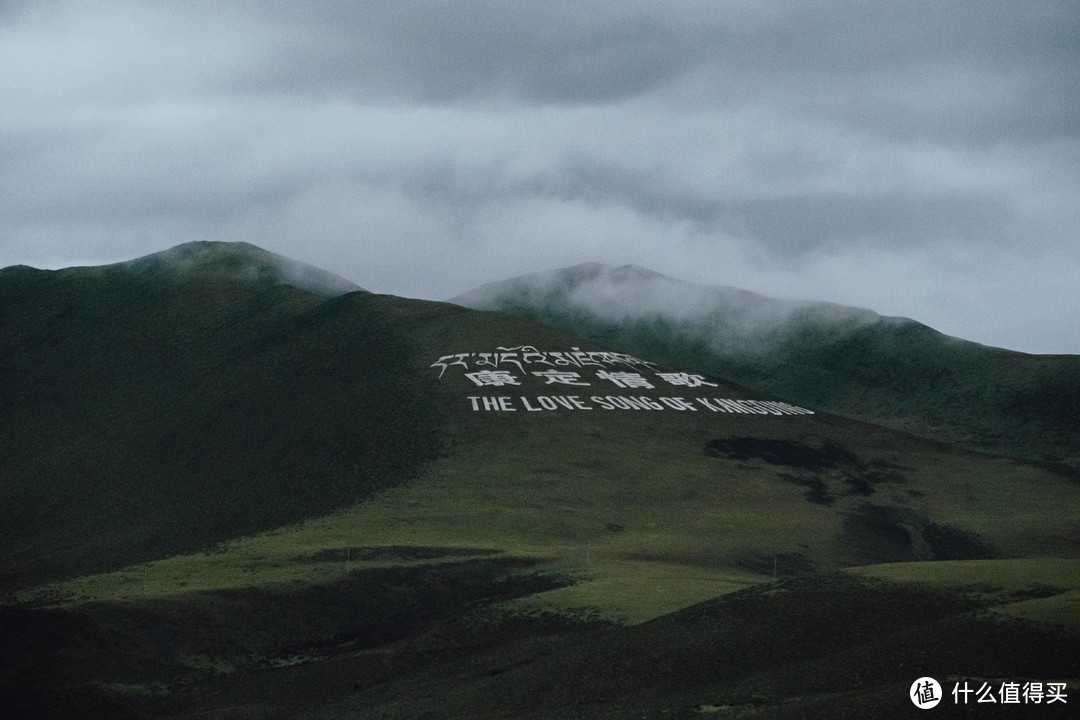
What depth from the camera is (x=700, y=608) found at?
55.1 metres

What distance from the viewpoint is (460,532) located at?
93.0 metres

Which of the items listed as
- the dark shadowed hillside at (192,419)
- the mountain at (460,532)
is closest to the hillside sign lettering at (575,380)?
the mountain at (460,532)

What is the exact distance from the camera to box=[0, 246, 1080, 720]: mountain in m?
49.9

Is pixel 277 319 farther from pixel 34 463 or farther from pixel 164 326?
pixel 34 463

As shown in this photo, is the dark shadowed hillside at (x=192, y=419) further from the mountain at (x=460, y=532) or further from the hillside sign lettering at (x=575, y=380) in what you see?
the hillside sign lettering at (x=575, y=380)

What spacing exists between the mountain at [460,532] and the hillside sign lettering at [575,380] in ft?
1.69

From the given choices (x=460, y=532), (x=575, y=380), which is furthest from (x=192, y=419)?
(x=460, y=532)

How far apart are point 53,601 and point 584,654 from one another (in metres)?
31.3

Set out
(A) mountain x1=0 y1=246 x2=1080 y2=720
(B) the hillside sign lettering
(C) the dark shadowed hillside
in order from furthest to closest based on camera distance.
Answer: (B) the hillside sign lettering < (C) the dark shadowed hillside < (A) mountain x1=0 y1=246 x2=1080 y2=720

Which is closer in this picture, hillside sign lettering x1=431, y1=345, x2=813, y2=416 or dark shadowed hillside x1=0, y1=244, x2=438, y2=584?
dark shadowed hillside x1=0, y1=244, x2=438, y2=584

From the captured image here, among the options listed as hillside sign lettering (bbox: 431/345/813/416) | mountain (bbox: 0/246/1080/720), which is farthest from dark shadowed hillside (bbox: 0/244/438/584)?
hillside sign lettering (bbox: 431/345/813/416)

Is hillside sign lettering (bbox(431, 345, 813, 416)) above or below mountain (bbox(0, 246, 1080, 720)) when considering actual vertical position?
above

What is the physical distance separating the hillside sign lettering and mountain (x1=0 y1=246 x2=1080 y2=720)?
516 mm

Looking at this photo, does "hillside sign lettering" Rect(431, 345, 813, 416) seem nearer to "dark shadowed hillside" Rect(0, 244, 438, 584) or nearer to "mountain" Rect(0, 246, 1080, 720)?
"mountain" Rect(0, 246, 1080, 720)
